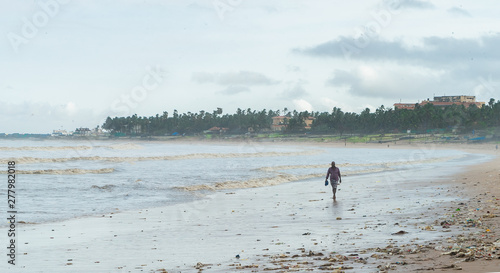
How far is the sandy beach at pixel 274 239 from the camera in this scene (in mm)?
9266

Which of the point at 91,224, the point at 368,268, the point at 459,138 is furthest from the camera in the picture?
the point at 459,138

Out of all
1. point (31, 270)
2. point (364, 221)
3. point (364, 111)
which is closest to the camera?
point (31, 270)

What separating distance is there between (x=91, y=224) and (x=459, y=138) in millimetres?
123707

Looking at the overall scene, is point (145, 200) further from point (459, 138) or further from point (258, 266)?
point (459, 138)

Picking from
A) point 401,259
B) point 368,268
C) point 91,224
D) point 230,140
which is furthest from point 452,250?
point 230,140

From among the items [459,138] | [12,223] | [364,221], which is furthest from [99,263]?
[459,138]

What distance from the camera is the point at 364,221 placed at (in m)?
15.1

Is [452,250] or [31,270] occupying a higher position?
[452,250]

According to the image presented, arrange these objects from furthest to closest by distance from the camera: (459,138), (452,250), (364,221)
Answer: (459,138) < (364,221) < (452,250)

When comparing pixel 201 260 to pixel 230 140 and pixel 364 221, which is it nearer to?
pixel 364 221

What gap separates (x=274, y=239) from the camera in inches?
497

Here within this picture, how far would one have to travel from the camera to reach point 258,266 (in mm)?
9516

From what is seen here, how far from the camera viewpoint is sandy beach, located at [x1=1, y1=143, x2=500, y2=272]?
30.4 feet

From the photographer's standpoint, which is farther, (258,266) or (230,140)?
(230,140)
